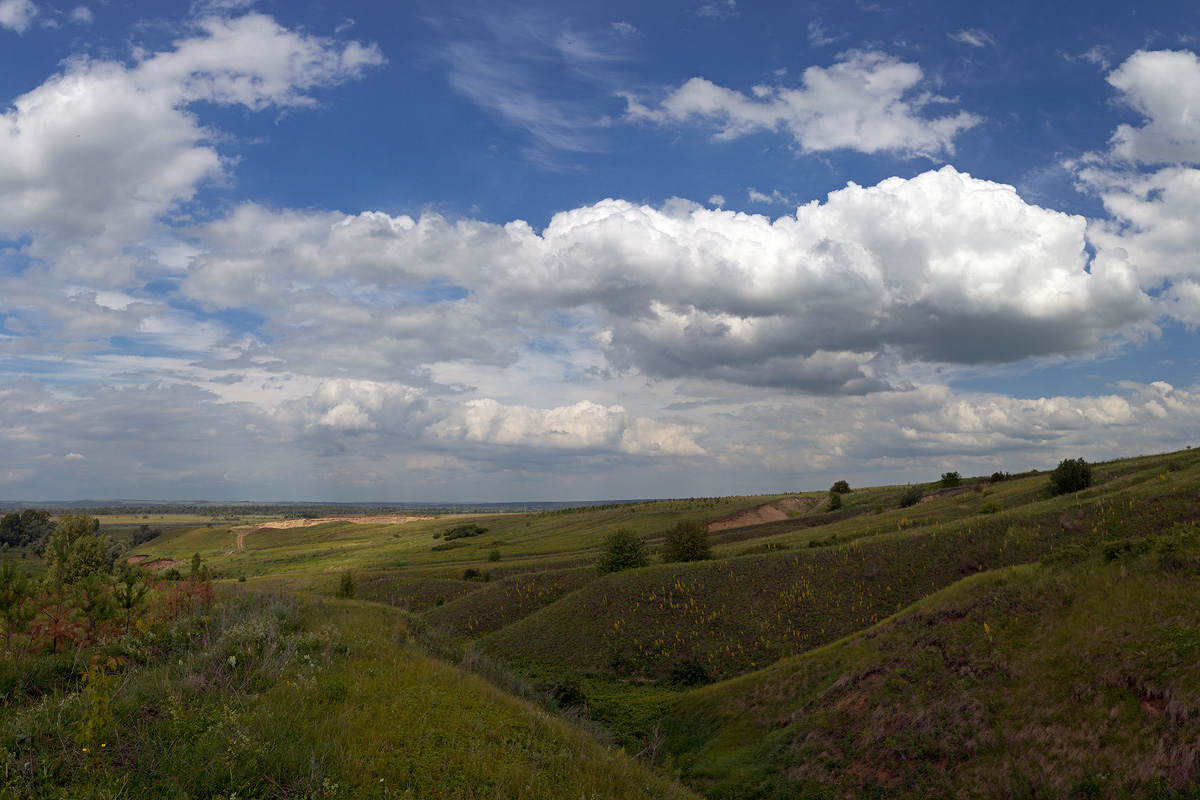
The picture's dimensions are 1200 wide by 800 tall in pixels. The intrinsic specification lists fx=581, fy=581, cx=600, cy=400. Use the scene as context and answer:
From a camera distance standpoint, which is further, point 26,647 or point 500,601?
point 500,601

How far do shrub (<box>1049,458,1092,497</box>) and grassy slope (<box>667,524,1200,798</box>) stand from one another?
932 inches

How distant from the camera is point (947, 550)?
3103cm

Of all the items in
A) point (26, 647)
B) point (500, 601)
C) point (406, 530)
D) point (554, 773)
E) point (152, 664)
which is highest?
point (26, 647)

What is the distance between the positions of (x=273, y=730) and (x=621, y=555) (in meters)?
34.4

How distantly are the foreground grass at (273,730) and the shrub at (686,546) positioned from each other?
103ft

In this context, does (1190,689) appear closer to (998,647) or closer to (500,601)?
(998,647)

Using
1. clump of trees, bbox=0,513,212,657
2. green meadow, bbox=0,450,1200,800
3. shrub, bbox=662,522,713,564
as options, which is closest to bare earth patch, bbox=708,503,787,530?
shrub, bbox=662,522,713,564

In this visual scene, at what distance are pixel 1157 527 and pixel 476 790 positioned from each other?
94.6 feet

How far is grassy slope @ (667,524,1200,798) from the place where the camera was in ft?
43.0

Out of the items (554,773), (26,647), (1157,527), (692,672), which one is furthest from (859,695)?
(26,647)

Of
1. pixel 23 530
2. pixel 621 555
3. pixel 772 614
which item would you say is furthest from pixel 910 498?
pixel 23 530

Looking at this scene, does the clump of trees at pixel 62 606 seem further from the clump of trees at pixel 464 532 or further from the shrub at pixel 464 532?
the shrub at pixel 464 532

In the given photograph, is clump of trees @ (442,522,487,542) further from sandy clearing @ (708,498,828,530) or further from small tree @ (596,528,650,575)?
small tree @ (596,528,650,575)

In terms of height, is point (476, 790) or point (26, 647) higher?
point (26, 647)
